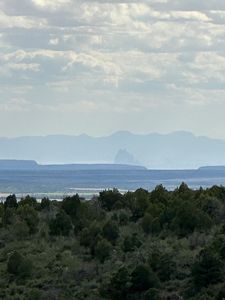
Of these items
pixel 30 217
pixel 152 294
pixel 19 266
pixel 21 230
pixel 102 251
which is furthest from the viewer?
pixel 30 217

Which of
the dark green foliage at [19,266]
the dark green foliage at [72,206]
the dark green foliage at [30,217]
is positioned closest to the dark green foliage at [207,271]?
the dark green foliage at [19,266]

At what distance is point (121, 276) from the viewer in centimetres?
3556

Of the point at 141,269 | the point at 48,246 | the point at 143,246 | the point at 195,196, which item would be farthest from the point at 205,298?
the point at 195,196

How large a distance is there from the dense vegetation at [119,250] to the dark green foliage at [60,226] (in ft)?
0.16

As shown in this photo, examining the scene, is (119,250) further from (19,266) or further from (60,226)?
(60,226)

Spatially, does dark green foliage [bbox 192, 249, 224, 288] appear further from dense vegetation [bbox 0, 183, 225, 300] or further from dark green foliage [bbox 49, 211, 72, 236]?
dark green foliage [bbox 49, 211, 72, 236]

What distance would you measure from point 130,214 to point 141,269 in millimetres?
15102

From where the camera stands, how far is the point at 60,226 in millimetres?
46125

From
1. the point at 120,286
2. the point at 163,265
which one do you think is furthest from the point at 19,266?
the point at 163,265

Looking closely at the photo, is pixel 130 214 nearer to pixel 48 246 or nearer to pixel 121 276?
pixel 48 246

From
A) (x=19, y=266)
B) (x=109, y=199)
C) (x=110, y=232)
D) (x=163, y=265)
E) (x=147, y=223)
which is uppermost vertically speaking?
(x=109, y=199)

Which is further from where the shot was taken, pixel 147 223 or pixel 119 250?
pixel 147 223

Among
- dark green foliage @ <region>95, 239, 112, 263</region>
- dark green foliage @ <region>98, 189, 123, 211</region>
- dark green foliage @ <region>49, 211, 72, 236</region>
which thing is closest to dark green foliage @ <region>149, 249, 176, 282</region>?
dark green foliage @ <region>95, 239, 112, 263</region>

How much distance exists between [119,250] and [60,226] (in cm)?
541
